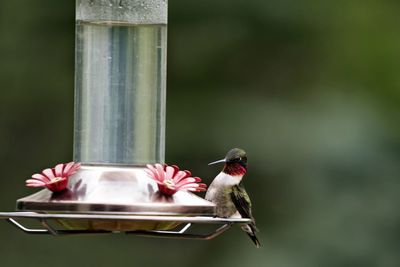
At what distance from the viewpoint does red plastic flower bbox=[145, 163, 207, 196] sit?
5.06 meters

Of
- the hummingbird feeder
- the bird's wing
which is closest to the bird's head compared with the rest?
the bird's wing

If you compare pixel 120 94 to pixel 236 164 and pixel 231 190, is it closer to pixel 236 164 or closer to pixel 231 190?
pixel 236 164

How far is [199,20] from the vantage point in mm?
12508

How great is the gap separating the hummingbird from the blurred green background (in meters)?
5.16

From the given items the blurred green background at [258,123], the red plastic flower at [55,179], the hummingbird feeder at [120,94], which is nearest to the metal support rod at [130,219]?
the hummingbird feeder at [120,94]

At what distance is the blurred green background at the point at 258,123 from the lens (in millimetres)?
11891

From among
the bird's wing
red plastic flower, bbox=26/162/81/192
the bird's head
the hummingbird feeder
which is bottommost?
the bird's wing

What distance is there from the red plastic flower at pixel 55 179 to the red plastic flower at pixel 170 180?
30cm

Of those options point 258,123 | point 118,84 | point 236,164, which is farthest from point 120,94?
point 258,123

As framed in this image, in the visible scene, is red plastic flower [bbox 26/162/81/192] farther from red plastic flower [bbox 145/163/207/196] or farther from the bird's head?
the bird's head

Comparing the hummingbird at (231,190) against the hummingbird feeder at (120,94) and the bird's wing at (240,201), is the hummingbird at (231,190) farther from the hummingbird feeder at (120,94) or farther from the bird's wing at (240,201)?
the hummingbird feeder at (120,94)

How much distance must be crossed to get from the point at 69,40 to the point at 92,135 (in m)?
7.13

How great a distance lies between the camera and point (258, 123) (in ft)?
40.3

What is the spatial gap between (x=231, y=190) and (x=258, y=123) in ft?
18.9
